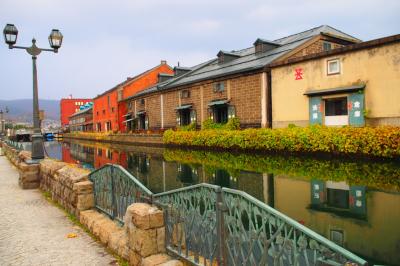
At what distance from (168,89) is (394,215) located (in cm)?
2587

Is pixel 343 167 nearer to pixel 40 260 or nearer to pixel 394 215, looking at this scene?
pixel 394 215

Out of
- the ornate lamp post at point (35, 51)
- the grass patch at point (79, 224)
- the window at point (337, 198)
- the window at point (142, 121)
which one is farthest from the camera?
the window at point (142, 121)

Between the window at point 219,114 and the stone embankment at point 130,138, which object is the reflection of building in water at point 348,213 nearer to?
the window at point 219,114

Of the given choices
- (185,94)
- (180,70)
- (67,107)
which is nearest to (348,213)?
(185,94)

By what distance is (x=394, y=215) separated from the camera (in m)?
6.49

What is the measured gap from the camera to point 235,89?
22938 millimetres

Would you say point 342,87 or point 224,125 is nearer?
point 342,87

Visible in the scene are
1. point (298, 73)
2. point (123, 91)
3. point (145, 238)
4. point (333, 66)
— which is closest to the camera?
point (145, 238)

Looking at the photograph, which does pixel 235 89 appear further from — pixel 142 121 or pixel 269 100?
pixel 142 121

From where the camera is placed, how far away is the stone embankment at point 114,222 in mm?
3689

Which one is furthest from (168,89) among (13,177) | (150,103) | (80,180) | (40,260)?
(40,260)

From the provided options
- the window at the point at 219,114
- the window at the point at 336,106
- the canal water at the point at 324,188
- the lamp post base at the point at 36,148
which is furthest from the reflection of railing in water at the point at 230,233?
the window at the point at 219,114

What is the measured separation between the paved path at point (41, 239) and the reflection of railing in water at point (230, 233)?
1070mm

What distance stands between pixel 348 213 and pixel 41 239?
6103 millimetres
